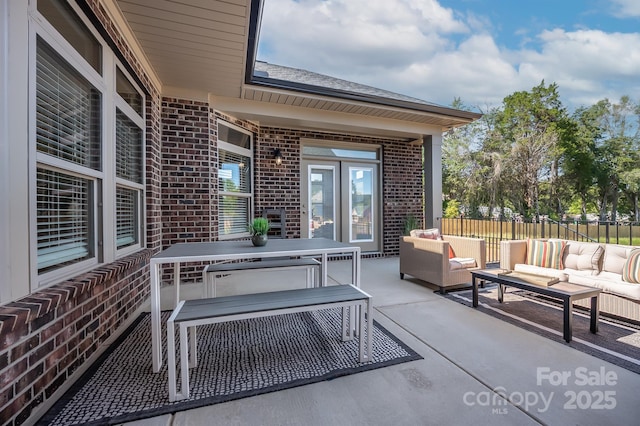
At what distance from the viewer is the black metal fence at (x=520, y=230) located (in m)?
5.68

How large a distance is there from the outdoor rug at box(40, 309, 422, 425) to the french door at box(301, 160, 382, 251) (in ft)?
11.2

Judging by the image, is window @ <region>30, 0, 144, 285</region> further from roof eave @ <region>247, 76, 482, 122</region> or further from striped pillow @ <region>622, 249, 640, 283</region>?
striped pillow @ <region>622, 249, 640, 283</region>

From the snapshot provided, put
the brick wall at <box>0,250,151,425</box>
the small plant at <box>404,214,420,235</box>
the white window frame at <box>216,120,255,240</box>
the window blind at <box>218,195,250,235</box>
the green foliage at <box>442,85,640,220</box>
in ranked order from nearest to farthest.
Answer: the brick wall at <box>0,250,151,425</box> → the white window frame at <box>216,120,255,240</box> → the window blind at <box>218,195,250,235</box> → the small plant at <box>404,214,420,235</box> → the green foliage at <box>442,85,640,220</box>

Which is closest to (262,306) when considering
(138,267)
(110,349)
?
(110,349)

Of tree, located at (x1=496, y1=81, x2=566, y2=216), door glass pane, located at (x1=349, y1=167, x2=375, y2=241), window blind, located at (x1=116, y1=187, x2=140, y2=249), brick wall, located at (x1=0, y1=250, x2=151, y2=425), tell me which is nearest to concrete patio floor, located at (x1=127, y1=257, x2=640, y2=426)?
brick wall, located at (x1=0, y1=250, x2=151, y2=425)

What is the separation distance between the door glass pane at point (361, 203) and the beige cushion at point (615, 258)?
3883 mm

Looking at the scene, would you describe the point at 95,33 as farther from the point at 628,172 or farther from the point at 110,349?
the point at 628,172

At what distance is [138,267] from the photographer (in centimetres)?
Answer: 306

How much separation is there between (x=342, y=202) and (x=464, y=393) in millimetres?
4738

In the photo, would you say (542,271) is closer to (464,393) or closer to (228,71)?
(464,393)

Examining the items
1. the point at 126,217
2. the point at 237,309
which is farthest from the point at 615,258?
the point at 126,217

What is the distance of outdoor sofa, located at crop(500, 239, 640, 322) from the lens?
8.69ft

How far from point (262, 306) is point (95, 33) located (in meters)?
2.54

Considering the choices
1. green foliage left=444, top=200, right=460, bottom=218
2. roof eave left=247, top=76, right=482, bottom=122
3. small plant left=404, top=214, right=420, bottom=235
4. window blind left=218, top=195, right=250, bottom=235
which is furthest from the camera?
green foliage left=444, top=200, right=460, bottom=218
